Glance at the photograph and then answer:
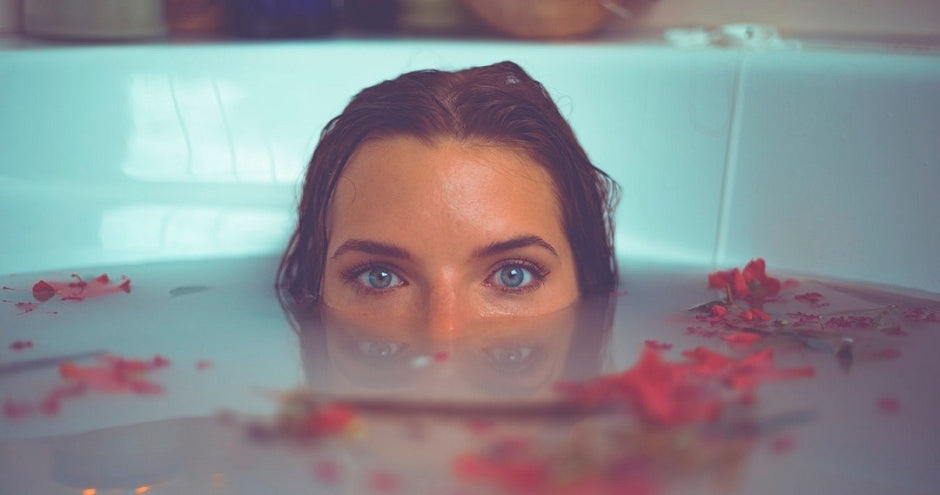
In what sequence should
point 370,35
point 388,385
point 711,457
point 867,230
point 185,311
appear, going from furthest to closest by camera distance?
1. point 370,35
2. point 867,230
3. point 185,311
4. point 388,385
5. point 711,457

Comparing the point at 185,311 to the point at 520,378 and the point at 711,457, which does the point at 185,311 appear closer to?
the point at 520,378

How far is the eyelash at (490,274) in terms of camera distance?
0.85 meters

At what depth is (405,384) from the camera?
79 cm

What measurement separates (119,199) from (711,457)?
774 mm

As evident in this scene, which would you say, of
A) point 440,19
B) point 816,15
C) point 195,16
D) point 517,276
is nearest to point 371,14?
point 440,19

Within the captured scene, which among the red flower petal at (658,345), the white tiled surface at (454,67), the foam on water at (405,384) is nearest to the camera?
the foam on water at (405,384)

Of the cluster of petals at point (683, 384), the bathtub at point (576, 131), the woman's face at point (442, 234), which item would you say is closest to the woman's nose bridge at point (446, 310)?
the woman's face at point (442, 234)

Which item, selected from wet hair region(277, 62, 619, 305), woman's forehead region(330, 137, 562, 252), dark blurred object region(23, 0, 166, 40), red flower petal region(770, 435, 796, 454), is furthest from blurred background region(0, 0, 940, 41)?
red flower petal region(770, 435, 796, 454)

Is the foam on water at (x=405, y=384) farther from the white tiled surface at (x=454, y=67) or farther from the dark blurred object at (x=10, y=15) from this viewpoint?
the dark blurred object at (x=10, y=15)

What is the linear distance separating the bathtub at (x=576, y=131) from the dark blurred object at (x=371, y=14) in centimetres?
16

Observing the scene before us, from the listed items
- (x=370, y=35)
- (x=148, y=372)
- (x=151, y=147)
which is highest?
(x=370, y=35)

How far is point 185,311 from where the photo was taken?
100cm

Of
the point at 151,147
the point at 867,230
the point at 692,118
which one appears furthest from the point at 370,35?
the point at 867,230

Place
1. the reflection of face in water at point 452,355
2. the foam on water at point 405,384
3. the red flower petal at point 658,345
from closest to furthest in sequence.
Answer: the foam on water at point 405,384 → the reflection of face in water at point 452,355 → the red flower petal at point 658,345
